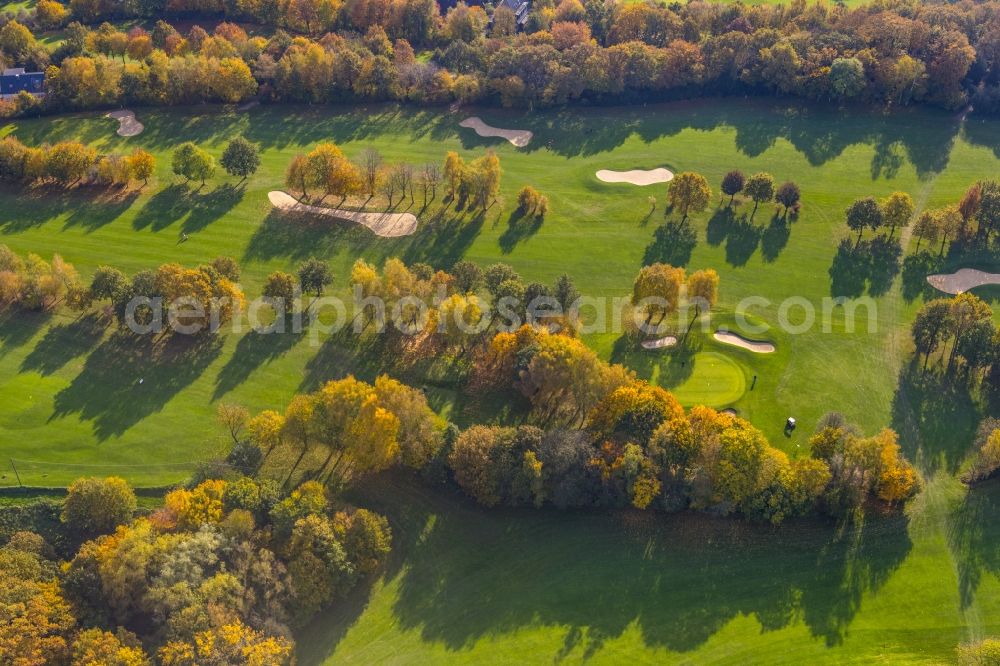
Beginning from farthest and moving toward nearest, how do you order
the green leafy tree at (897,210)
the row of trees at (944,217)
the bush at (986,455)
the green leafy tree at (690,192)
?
the green leafy tree at (690,192), the green leafy tree at (897,210), the row of trees at (944,217), the bush at (986,455)

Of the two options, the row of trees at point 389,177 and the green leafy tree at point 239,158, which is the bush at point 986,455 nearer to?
the row of trees at point 389,177

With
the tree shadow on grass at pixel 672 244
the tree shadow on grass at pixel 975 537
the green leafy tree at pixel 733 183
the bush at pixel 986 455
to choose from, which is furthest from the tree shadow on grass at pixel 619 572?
the green leafy tree at pixel 733 183

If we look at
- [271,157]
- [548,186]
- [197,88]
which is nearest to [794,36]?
[548,186]

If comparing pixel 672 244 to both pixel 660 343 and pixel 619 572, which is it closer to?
pixel 660 343

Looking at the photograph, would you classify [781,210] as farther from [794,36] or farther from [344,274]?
[344,274]

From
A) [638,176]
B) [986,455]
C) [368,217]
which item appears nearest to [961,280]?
[986,455]

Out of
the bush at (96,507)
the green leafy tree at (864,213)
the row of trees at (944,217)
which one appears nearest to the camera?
the bush at (96,507)

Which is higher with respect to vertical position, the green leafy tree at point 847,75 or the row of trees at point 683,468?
the green leafy tree at point 847,75
